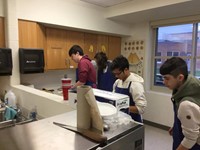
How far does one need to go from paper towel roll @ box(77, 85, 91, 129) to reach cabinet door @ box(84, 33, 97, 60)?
286 centimetres

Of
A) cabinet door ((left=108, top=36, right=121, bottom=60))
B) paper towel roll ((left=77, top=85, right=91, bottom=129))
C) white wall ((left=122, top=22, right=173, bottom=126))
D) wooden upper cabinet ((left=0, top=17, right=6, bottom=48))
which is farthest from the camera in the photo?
cabinet door ((left=108, top=36, right=121, bottom=60))

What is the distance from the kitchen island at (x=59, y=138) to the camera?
689 mm

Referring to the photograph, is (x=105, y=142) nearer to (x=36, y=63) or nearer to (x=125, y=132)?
(x=125, y=132)

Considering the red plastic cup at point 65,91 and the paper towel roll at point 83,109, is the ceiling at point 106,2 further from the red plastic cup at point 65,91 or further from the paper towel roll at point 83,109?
the paper towel roll at point 83,109

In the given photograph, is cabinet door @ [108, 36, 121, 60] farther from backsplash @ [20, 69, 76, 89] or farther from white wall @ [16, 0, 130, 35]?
backsplash @ [20, 69, 76, 89]

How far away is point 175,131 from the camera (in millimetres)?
1451

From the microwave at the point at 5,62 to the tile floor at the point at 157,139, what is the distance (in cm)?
253

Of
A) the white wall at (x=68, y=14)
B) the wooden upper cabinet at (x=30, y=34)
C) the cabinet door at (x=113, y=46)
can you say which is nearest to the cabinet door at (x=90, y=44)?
the white wall at (x=68, y=14)

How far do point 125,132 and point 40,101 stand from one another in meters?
1.22

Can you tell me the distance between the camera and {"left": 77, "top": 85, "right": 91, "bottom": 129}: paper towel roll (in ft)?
2.67

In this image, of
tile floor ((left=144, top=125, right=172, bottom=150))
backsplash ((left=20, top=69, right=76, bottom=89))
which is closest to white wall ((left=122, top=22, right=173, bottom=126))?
tile floor ((left=144, top=125, right=172, bottom=150))

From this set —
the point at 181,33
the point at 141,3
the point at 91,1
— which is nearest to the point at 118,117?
the point at 141,3

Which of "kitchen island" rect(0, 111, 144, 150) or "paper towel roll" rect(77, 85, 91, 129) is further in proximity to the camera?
"paper towel roll" rect(77, 85, 91, 129)

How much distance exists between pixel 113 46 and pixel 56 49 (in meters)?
1.61
